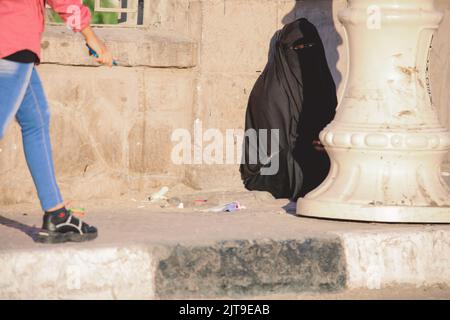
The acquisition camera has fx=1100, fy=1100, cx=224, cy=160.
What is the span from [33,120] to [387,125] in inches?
71.0

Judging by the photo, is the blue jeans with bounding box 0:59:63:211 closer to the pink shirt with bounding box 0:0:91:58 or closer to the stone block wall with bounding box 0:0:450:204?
the pink shirt with bounding box 0:0:91:58

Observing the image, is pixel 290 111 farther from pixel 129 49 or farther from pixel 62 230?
pixel 62 230

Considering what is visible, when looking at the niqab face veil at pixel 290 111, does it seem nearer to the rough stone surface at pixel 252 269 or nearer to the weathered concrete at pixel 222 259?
the weathered concrete at pixel 222 259

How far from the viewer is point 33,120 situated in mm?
4430

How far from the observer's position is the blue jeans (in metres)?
4.31

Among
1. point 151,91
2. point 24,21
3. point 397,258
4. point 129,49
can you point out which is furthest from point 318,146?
point 24,21

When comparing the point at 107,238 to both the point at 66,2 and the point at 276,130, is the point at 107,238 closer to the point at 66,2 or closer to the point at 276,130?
the point at 66,2

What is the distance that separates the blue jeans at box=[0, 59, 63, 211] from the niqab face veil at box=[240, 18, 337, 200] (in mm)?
2315

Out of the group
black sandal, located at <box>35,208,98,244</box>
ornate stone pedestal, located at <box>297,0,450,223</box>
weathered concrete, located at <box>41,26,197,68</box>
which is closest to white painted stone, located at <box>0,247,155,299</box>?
black sandal, located at <box>35,208,98,244</box>

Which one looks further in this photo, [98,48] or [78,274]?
[98,48]

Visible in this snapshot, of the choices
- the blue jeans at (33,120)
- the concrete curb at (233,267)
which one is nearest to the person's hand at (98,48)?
the blue jeans at (33,120)

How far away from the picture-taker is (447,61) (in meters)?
7.32

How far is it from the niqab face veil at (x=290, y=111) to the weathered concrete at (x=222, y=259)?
50.2 inches

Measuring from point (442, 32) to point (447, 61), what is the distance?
195mm
